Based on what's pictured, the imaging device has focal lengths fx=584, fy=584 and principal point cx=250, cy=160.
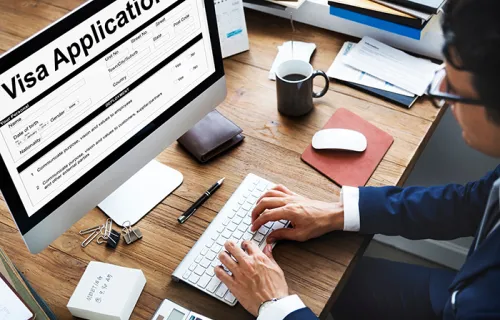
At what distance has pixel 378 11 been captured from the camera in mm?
1429

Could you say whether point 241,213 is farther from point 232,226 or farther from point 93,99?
point 93,99

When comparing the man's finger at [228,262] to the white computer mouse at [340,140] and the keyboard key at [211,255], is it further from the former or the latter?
the white computer mouse at [340,140]

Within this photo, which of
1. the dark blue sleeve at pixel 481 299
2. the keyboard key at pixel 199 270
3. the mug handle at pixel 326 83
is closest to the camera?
the dark blue sleeve at pixel 481 299

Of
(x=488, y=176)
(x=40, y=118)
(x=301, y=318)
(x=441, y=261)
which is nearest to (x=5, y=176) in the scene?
(x=40, y=118)

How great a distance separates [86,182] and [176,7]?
359mm

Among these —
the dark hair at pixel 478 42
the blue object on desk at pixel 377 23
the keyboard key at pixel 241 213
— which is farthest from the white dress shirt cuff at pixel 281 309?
the blue object on desk at pixel 377 23

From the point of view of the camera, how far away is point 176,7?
1070 mm

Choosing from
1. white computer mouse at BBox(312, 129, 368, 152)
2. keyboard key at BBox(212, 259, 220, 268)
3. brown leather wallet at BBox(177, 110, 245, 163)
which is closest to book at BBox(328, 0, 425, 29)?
white computer mouse at BBox(312, 129, 368, 152)

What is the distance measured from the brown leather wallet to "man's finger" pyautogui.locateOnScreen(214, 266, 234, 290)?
299 millimetres

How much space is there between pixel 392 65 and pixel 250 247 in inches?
25.0

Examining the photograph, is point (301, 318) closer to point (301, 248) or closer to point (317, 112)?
A: point (301, 248)

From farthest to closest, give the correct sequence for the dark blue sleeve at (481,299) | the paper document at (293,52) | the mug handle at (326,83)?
the paper document at (293,52), the mug handle at (326,83), the dark blue sleeve at (481,299)

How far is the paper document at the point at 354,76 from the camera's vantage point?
1392mm

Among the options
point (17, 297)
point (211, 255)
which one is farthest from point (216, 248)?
point (17, 297)
